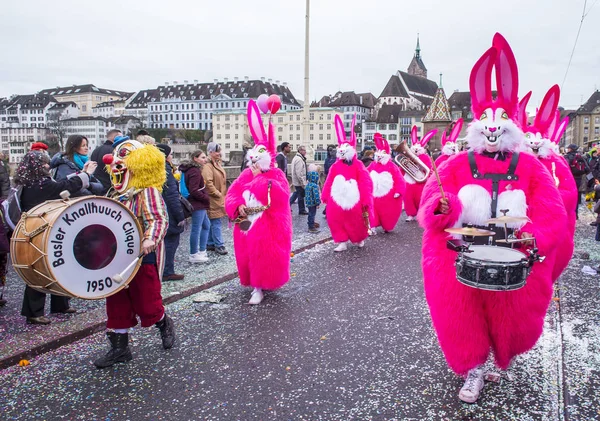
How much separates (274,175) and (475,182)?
114 inches

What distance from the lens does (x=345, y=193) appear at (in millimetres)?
8539

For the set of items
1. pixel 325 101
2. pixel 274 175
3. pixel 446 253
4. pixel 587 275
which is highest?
pixel 325 101

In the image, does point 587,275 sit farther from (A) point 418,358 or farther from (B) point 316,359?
(B) point 316,359

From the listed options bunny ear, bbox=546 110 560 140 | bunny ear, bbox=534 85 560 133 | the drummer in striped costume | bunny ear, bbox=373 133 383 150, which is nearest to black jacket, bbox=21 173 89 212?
the drummer in striped costume

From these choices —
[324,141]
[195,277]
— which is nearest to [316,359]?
[195,277]

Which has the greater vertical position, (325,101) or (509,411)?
(325,101)

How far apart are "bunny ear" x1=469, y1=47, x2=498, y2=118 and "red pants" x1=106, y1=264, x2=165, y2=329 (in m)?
2.82

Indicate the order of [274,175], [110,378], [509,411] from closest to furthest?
[509,411], [110,378], [274,175]

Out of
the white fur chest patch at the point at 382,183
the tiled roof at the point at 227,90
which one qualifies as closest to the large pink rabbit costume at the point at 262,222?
the white fur chest patch at the point at 382,183

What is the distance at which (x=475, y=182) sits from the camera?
3.49 meters

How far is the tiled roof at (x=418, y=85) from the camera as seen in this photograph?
102450 millimetres

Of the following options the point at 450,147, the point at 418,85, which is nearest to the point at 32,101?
the point at 418,85

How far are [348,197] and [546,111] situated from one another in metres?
3.25

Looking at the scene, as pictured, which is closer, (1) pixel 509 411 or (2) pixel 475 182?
(1) pixel 509 411
